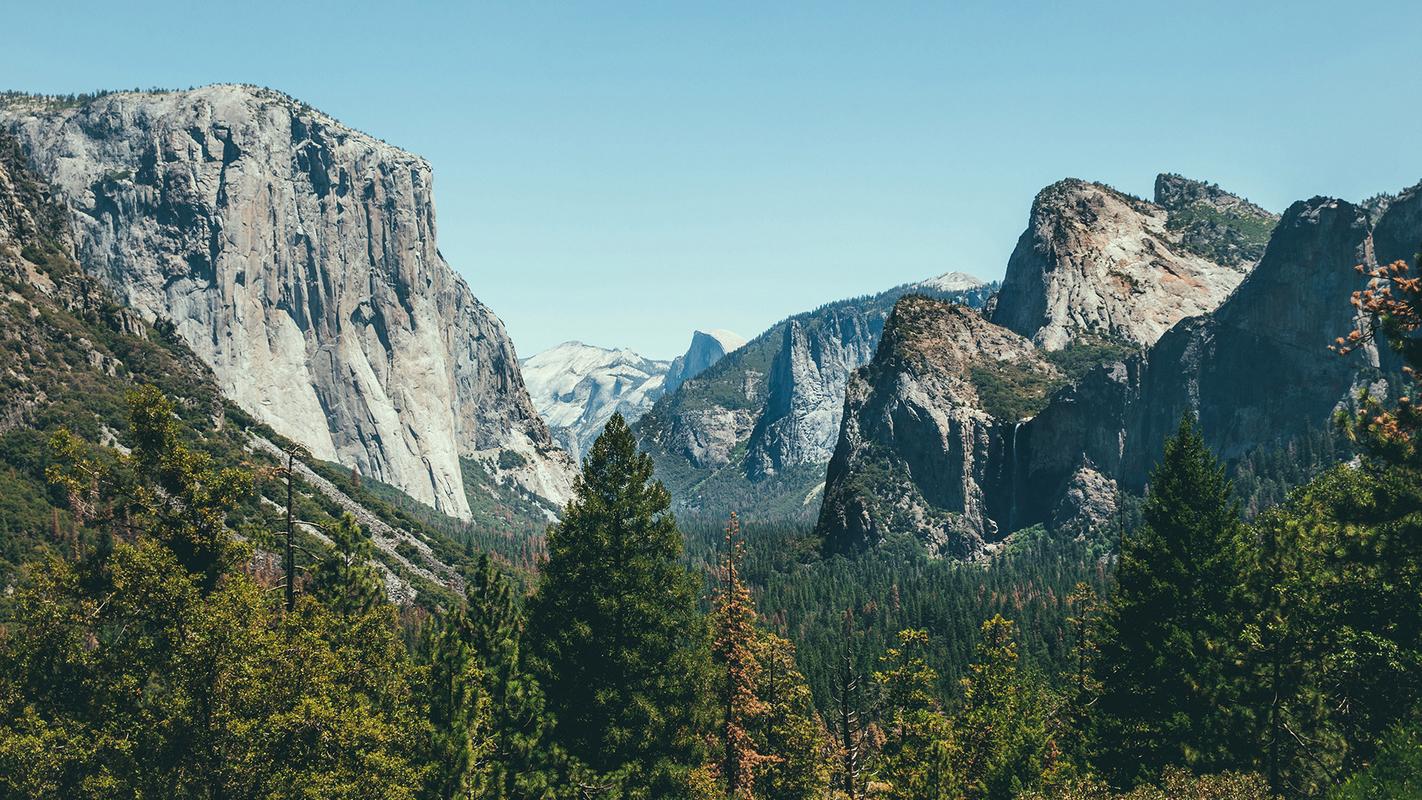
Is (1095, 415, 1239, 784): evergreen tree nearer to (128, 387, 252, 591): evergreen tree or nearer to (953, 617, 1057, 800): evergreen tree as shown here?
(953, 617, 1057, 800): evergreen tree

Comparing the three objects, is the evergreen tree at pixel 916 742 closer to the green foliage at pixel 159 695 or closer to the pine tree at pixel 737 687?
the pine tree at pixel 737 687

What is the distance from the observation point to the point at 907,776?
4016cm

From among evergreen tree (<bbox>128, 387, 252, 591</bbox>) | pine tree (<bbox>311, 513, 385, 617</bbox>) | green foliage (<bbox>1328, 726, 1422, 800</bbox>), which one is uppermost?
evergreen tree (<bbox>128, 387, 252, 591</bbox>)

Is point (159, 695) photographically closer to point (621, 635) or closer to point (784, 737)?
point (621, 635)

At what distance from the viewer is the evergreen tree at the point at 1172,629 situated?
1483 inches

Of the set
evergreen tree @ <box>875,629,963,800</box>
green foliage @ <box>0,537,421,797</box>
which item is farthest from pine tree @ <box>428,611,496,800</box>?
evergreen tree @ <box>875,629,963,800</box>

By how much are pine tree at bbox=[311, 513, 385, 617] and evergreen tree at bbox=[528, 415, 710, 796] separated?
9.74 m

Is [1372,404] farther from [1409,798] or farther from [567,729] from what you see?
[567,729]

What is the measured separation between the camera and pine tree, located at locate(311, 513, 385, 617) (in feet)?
148

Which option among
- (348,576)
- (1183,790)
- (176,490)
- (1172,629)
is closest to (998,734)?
(1172,629)

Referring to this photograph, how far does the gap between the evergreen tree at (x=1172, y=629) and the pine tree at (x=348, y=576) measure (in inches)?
1245

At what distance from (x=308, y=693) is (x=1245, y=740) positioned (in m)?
31.3

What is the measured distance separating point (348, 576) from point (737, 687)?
59.9ft

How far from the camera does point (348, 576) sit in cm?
4612
